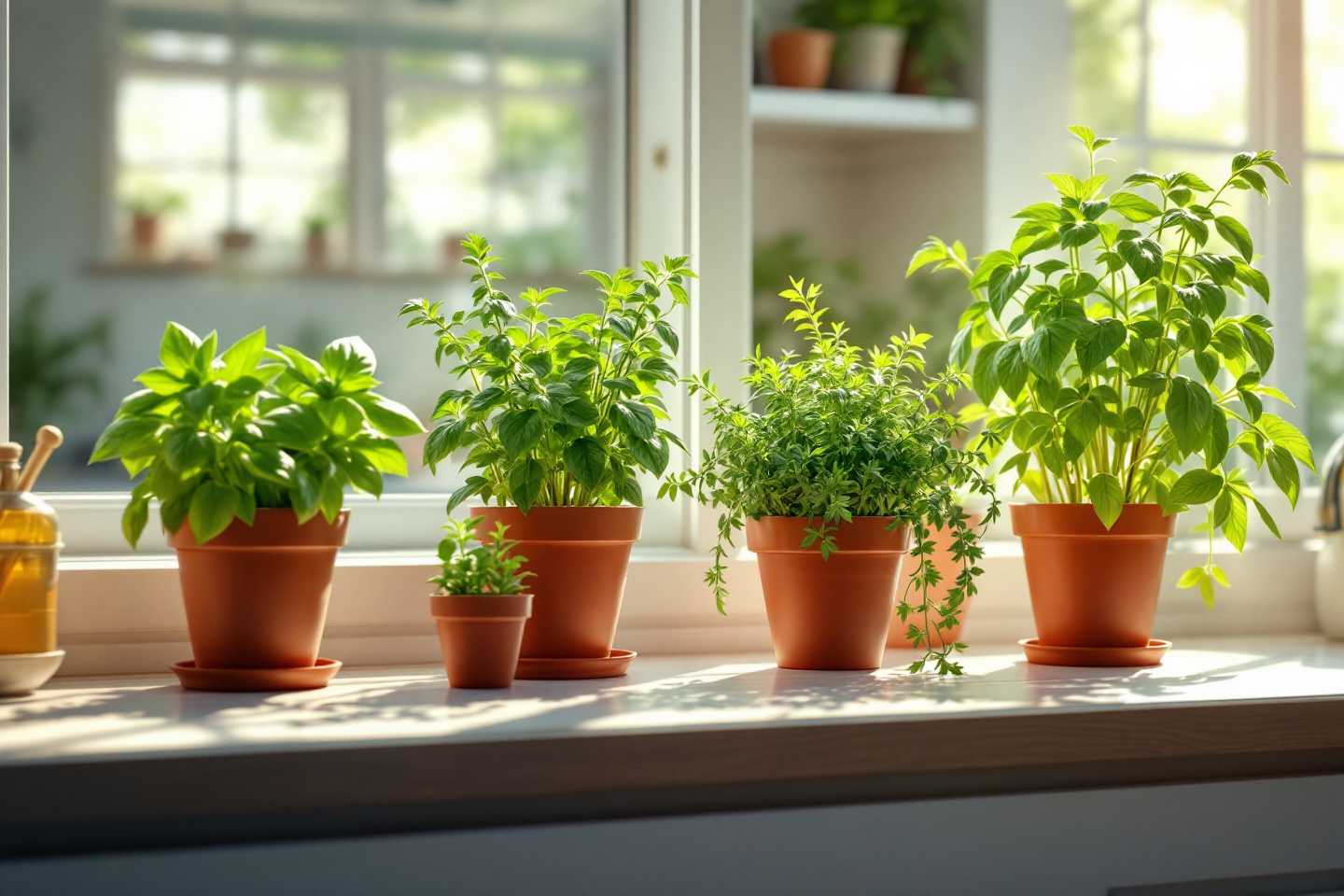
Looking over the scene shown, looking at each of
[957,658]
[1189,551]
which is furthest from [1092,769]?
[1189,551]

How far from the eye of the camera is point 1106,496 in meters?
1.31

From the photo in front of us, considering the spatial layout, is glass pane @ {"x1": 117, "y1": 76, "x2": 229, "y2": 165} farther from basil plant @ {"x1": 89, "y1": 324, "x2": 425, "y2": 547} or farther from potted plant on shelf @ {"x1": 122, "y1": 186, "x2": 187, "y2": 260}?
basil plant @ {"x1": 89, "y1": 324, "x2": 425, "y2": 547}

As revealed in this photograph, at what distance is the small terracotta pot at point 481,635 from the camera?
3.63 ft

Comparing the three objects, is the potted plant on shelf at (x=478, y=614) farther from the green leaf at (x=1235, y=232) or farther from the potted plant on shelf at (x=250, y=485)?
the green leaf at (x=1235, y=232)

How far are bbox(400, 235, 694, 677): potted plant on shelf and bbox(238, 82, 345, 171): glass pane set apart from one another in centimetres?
49

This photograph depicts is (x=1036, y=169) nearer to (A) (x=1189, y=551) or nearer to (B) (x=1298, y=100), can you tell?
(B) (x=1298, y=100)

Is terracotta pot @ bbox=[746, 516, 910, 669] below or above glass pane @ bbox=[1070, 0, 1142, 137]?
below

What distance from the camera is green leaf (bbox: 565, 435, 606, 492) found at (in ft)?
3.97

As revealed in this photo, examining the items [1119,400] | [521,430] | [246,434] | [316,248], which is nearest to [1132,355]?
[1119,400]

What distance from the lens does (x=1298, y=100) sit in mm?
1871

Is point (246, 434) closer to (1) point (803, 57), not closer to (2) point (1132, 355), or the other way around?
(2) point (1132, 355)

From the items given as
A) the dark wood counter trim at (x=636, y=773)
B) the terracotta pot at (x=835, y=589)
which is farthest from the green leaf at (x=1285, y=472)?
the terracotta pot at (x=835, y=589)

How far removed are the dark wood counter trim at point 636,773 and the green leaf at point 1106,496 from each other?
30 cm

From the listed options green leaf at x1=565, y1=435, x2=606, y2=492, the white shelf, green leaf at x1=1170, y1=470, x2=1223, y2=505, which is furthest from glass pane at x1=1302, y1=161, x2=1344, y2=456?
green leaf at x1=565, y1=435, x2=606, y2=492
